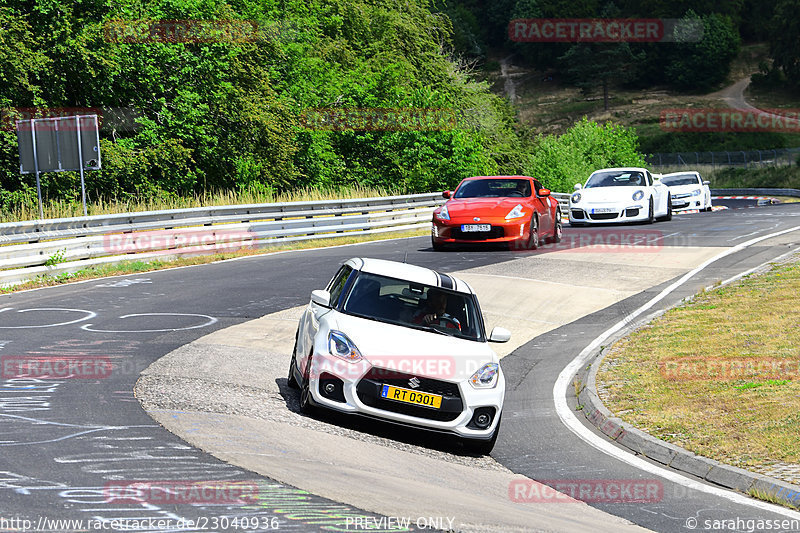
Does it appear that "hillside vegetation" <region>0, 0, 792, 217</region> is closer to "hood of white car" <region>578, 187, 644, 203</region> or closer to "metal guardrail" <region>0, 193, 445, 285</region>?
"metal guardrail" <region>0, 193, 445, 285</region>

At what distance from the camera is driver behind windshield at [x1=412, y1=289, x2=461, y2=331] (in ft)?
29.2

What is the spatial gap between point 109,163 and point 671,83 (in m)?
120

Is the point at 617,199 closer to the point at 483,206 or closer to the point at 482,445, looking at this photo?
the point at 483,206

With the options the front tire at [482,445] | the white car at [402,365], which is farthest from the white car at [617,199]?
the front tire at [482,445]

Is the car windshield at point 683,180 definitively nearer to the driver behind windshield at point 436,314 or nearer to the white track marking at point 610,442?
the white track marking at point 610,442

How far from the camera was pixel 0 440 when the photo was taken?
694 centimetres

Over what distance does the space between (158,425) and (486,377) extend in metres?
2.82

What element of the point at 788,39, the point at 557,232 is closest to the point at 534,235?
the point at 557,232

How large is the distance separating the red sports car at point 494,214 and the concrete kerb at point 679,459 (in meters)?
10.2

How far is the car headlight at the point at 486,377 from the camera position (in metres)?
8.24

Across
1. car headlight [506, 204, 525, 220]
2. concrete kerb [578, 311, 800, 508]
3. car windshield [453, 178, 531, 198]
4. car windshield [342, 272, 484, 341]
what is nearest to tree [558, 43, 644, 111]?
car windshield [453, 178, 531, 198]

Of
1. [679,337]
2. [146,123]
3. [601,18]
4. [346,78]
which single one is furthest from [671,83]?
[679,337]

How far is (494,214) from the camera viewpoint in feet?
67.8

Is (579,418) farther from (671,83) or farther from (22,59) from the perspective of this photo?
(671,83)
